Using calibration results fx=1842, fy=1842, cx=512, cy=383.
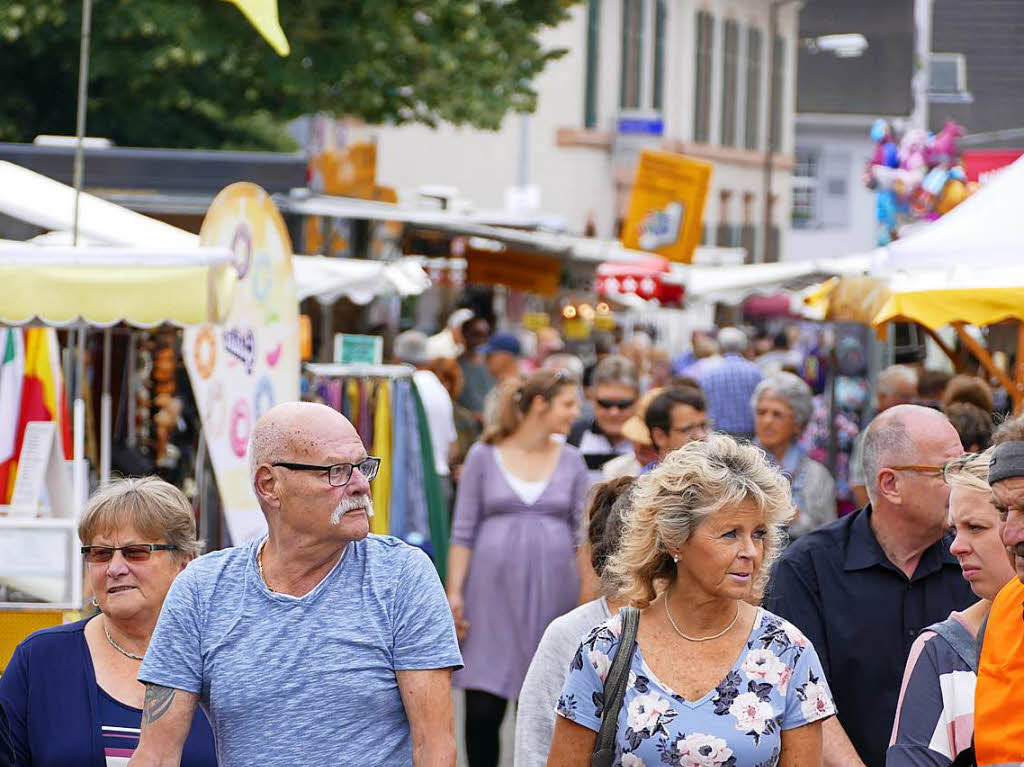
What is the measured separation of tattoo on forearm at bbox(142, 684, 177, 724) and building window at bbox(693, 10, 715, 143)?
143 ft

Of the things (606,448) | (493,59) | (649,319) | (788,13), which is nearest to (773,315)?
(788,13)

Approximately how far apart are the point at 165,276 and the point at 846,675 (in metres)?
2.94

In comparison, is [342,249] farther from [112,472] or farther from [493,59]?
[112,472]

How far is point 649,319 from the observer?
41438mm

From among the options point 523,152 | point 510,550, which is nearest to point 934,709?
point 510,550

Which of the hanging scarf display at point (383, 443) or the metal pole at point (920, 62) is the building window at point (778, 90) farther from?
the hanging scarf display at point (383, 443)

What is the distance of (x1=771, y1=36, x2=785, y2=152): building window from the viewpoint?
52031 mm

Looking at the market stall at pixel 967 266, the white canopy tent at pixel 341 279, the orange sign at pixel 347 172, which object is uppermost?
the orange sign at pixel 347 172

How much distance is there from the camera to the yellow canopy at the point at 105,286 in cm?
650

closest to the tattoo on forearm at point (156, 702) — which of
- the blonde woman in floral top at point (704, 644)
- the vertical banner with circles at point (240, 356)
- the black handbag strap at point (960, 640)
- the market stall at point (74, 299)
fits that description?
the blonde woman in floral top at point (704, 644)

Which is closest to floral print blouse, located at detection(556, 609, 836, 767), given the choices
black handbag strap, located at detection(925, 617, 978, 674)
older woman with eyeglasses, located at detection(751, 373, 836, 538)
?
black handbag strap, located at detection(925, 617, 978, 674)

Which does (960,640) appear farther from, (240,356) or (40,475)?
(40,475)

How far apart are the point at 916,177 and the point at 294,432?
1218 cm

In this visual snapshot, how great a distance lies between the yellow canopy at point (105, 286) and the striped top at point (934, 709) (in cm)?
350
